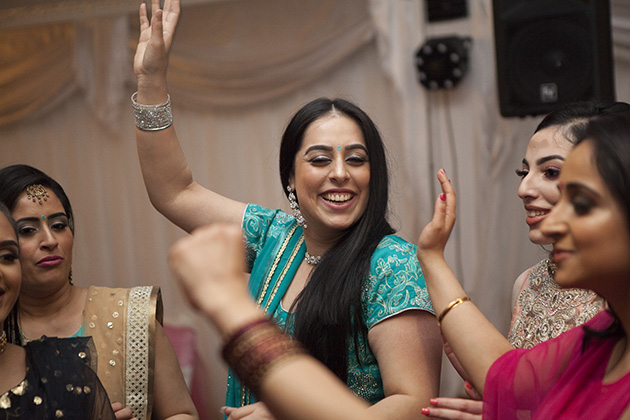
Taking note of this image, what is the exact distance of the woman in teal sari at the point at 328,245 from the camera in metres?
1.71

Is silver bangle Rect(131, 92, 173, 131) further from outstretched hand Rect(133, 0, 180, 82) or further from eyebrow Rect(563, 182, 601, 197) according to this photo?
eyebrow Rect(563, 182, 601, 197)

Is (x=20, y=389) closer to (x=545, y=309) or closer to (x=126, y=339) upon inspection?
(x=126, y=339)

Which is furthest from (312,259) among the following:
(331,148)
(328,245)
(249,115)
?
(249,115)

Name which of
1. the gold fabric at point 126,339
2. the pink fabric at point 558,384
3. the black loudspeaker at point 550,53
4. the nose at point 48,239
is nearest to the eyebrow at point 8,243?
the nose at point 48,239

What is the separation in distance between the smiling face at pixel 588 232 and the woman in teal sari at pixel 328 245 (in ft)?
2.19

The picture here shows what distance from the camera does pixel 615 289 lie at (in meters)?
1.07

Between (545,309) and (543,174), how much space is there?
0.32 metres

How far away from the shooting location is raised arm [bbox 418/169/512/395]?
1.36m

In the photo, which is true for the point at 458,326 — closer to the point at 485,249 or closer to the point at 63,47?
the point at 485,249

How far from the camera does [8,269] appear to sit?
170 cm

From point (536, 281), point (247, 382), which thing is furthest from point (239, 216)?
point (247, 382)

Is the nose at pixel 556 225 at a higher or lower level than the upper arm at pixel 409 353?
higher

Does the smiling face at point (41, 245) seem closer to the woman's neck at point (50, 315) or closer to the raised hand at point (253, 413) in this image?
the woman's neck at point (50, 315)

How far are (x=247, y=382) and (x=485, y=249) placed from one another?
3266 mm
